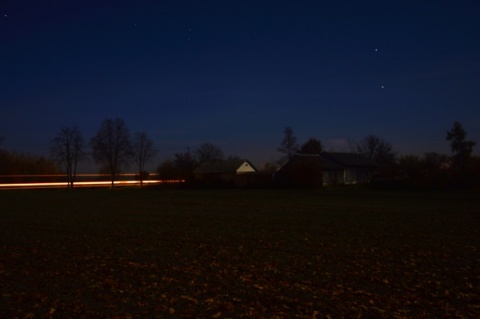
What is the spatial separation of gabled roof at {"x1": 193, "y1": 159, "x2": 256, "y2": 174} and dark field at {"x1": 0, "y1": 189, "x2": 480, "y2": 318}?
75.0 meters

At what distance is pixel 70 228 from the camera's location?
20.4 metres

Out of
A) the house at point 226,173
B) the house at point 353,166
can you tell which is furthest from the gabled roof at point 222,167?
the house at point 353,166

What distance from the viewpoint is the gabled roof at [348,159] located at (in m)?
81.9

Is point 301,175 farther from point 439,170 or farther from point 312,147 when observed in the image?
point 312,147

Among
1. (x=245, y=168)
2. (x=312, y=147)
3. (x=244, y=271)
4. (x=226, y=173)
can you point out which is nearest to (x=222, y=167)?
(x=226, y=173)

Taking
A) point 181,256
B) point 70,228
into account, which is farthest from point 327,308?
point 70,228

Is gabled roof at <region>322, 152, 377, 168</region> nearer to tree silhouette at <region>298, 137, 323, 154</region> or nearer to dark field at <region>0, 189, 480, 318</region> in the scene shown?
tree silhouette at <region>298, 137, 323, 154</region>

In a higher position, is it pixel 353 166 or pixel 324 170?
pixel 353 166

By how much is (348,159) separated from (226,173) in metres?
25.9

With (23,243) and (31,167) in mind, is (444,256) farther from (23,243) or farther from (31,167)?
(31,167)

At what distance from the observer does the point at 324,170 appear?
2965 inches

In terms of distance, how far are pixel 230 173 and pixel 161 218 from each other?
69.4 metres

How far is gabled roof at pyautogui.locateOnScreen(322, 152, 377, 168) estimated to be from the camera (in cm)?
8194

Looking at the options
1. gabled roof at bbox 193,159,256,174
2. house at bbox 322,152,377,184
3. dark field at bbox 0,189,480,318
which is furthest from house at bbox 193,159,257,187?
dark field at bbox 0,189,480,318
